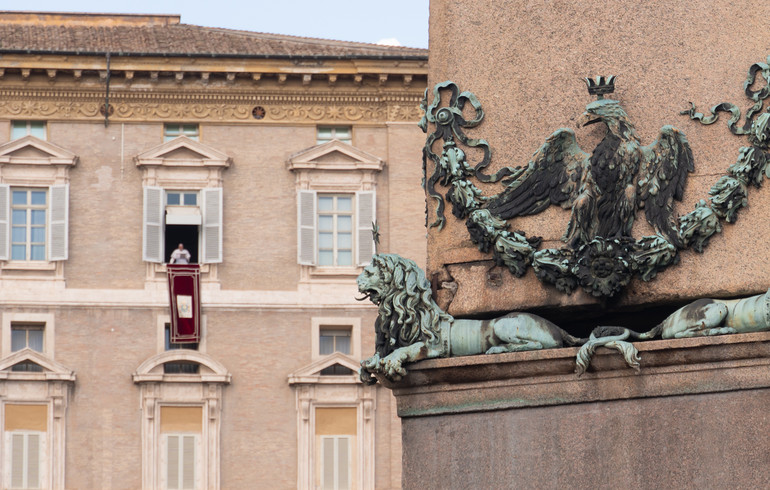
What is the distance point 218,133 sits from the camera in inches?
1452

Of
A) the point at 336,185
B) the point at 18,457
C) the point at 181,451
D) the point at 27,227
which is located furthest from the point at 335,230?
the point at 18,457

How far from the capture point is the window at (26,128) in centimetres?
3666

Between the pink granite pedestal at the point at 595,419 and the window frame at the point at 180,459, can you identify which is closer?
the pink granite pedestal at the point at 595,419

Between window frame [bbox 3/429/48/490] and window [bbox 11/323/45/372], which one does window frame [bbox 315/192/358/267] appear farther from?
window frame [bbox 3/429/48/490]

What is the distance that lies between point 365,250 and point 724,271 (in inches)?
1168

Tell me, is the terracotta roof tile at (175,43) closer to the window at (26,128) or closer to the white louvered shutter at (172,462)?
the window at (26,128)

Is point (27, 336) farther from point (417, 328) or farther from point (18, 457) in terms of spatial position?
point (417, 328)

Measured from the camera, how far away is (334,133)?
122 ft

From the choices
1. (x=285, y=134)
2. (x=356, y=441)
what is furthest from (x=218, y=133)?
(x=356, y=441)

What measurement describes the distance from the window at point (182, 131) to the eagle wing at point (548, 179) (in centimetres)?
3008

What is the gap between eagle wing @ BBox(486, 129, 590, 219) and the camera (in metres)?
7.05

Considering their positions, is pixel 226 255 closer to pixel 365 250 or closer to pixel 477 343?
pixel 365 250

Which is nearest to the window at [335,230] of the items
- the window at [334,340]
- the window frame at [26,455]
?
the window at [334,340]

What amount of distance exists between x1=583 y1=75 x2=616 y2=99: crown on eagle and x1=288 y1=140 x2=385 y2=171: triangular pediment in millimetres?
29472
